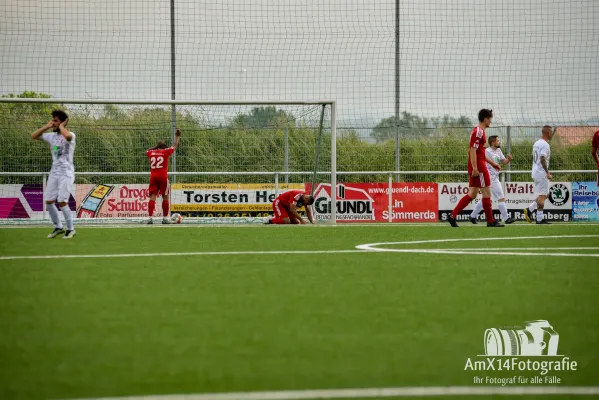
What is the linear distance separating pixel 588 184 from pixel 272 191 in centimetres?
751

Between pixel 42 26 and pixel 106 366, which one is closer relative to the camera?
pixel 106 366

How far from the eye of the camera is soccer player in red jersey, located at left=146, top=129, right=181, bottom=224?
19125 millimetres

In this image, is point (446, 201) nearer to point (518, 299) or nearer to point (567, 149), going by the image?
point (567, 149)

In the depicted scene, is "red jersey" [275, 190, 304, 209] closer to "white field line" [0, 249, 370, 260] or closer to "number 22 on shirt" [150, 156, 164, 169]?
"number 22 on shirt" [150, 156, 164, 169]

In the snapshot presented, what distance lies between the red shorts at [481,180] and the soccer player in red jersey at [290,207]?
3298 millimetres

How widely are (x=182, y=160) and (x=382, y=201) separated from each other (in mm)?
4794

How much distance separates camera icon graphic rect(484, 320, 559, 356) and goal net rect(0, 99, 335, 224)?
15.7 metres

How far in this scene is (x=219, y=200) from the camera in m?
→ 21.4

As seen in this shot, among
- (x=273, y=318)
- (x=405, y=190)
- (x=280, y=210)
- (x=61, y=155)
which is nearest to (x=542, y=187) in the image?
(x=405, y=190)

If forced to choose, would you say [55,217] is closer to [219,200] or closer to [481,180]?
[481,180]

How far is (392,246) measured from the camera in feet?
35.0

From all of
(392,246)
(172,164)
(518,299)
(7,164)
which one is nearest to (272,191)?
(172,164)

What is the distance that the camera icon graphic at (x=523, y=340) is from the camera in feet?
13.6

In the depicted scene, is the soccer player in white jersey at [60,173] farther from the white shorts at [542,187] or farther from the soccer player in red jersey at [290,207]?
the white shorts at [542,187]
